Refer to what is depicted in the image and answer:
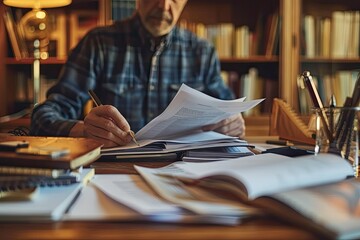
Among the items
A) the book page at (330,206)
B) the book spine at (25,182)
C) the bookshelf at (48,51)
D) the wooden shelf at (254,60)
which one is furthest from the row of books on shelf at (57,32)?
the book page at (330,206)

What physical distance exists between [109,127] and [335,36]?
2.11 m

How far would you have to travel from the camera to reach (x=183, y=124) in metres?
1.05

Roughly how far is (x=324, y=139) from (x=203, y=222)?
0.41m

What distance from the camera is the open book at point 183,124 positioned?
930mm

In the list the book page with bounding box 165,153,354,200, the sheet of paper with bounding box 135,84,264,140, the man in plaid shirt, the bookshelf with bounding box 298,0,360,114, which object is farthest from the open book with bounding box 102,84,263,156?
the bookshelf with bounding box 298,0,360,114

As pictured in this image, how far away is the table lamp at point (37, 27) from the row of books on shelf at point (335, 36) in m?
1.34

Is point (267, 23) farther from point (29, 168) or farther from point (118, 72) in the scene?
point (29, 168)

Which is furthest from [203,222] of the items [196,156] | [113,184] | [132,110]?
[132,110]

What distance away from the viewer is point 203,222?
52 centimetres

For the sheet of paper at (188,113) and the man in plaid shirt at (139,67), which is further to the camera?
the man in plaid shirt at (139,67)

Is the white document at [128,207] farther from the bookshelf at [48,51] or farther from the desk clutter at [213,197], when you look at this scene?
the bookshelf at [48,51]

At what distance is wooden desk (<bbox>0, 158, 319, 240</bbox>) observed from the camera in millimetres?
478

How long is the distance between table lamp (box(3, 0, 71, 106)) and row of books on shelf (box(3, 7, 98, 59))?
41 mm

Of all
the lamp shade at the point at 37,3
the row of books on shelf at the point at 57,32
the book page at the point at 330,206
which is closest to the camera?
the book page at the point at 330,206
